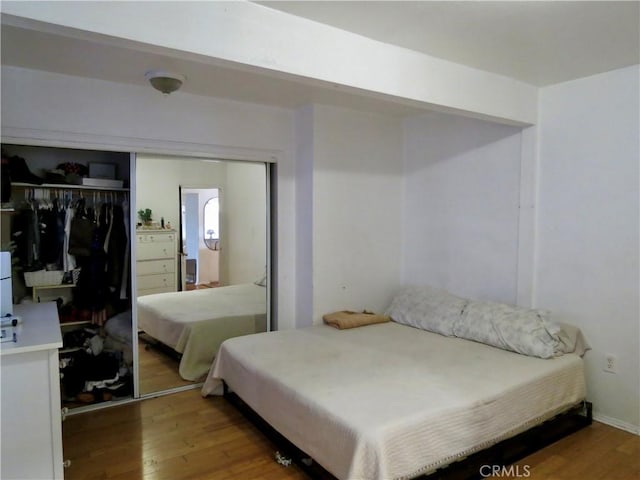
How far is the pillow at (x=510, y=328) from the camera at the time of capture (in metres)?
2.91

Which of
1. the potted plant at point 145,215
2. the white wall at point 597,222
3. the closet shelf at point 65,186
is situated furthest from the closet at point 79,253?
the white wall at point 597,222

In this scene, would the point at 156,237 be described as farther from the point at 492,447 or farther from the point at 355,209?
the point at 492,447

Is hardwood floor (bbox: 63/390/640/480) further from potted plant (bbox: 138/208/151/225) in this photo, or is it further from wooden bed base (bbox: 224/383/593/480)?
potted plant (bbox: 138/208/151/225)

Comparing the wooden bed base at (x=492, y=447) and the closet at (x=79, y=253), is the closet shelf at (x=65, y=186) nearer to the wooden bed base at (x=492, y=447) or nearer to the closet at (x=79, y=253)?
the closet at (x=79, y=253)

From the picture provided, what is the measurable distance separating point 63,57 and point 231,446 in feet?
8.36

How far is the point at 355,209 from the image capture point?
4.06 meters

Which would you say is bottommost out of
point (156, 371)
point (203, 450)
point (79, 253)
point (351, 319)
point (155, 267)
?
point (203, 450)

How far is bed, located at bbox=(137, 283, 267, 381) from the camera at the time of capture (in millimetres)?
3707

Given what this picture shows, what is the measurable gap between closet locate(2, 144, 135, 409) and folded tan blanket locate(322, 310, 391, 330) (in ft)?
5.15

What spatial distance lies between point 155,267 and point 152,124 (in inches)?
45.2

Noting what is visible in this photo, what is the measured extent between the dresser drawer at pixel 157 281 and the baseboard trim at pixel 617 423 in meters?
3.32

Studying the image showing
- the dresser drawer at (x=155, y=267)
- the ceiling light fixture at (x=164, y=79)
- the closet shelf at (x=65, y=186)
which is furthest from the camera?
→ the dresser drawer at (x=155, y=267)

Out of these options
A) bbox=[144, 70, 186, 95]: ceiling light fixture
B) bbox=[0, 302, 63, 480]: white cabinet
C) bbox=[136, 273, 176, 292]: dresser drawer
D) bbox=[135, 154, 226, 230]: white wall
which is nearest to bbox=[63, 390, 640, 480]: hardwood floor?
bbox=[0, 302, 63, 480]: white cabinet

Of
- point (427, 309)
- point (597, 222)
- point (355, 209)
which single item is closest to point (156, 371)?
point (355, 209)
